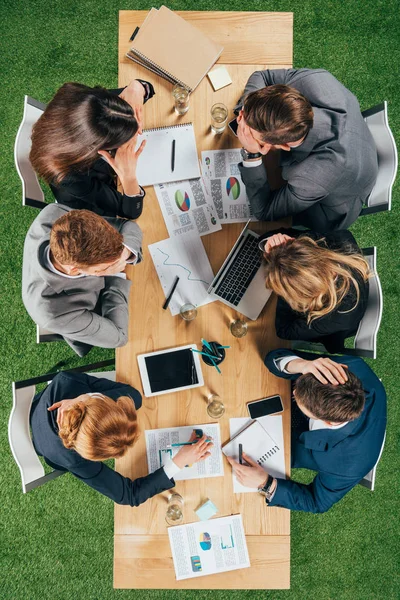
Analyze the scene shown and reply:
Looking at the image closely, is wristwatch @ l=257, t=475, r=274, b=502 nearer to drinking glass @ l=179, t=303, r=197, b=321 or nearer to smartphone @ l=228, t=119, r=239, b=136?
drinking glass @ l=179, t=303, r=197, b=321

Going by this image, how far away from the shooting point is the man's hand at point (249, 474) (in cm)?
204

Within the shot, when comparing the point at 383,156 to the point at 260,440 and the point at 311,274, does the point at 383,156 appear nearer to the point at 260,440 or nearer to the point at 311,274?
the point at 311,274

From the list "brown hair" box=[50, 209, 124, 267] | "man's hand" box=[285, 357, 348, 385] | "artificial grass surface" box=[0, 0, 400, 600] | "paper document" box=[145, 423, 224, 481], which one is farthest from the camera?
"artificial grass surface" box=[0, 0, 400, 600]

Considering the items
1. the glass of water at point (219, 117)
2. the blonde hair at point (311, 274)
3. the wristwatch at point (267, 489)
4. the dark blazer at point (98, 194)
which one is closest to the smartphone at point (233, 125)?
the glass of water at point (219, 117)

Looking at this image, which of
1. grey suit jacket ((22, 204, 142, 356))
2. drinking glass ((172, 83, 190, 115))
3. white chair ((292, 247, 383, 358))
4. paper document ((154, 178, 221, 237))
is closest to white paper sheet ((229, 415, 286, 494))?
white chair ((292, 247, 383, 358))

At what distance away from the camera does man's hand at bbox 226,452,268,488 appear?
80.4 inches

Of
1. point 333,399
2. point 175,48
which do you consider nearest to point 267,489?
point 333,399

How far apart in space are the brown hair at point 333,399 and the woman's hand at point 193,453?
18.4 inches

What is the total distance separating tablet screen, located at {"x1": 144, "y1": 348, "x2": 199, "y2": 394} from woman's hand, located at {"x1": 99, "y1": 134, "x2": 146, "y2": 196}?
29.1 inches

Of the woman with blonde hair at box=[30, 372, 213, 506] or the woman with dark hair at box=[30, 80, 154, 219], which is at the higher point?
the woman with dark hair at box=[30, 80, 154, 219]

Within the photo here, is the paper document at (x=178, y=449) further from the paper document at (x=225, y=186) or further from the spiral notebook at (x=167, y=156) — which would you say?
the spiral notebook at (x=167, y=156)

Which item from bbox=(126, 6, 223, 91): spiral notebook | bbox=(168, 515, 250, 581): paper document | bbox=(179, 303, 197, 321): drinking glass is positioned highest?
bbox=(126, 6, 223, 91): spiral notebook

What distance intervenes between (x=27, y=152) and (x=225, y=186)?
903mm

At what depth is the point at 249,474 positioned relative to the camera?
6.70 feet
